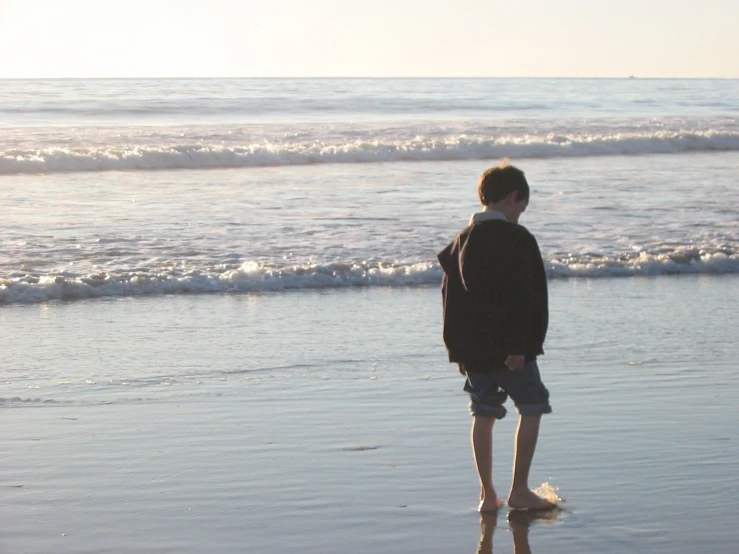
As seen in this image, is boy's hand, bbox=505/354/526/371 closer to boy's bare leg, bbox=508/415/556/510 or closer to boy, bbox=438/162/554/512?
boy, bbox=438/162/554/512

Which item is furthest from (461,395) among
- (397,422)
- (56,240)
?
(56,240)

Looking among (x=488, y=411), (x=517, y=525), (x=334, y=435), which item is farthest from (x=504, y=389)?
(x=334, y=435)

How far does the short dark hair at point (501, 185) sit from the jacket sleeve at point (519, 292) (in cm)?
18

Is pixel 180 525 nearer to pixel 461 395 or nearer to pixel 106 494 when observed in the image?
pixel 106 494

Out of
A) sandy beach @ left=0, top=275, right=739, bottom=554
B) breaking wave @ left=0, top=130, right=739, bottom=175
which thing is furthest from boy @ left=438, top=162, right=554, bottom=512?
breaking wave @ left=0, top=130, right=739, bottom=175

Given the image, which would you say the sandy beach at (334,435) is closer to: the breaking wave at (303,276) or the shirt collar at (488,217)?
the breaking wave at (303,276)

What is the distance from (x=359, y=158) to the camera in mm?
23203

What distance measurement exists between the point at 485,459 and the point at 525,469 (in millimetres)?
151

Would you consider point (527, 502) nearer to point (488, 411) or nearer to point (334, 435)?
point (488, 411)

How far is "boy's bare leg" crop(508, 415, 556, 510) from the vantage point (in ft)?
13.3

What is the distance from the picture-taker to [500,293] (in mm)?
3916

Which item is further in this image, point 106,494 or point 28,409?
point 28,409

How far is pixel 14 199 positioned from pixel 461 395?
11.8m

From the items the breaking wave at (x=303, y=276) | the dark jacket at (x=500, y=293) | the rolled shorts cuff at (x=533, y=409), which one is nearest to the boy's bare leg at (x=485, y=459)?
the rolled shorts cuff at (x=533, y=409)
